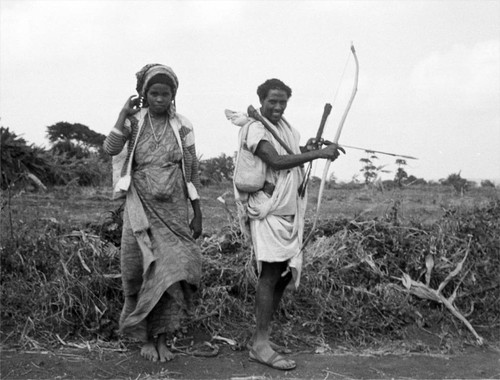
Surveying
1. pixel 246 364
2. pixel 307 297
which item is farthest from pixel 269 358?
pixel 307 297

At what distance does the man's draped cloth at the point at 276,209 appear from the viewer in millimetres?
3641

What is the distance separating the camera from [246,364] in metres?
3.62

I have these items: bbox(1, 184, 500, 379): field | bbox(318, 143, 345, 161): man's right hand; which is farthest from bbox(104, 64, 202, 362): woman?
bbox(318, 143, 345, 161): man's right hand

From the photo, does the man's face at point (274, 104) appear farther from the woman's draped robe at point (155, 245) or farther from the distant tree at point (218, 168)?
the distant tree at point (218, 168)

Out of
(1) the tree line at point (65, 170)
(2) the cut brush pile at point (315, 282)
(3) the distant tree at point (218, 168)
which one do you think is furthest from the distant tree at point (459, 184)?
(2) the cut brush pile at point (315, 282)

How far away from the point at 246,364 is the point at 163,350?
20.6 inches

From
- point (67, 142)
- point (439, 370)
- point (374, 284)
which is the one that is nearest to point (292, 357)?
point (439, 370)

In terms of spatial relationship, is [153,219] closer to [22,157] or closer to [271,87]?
[271,87]

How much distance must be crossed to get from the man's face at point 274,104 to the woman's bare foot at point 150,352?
1628 mm

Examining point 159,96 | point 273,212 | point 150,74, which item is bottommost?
point 273,212

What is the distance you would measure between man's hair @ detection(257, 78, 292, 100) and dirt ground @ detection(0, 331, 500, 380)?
170 centimetres

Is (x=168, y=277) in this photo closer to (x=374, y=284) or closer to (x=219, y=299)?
(x=219, y=299)

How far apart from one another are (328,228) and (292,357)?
1.79m

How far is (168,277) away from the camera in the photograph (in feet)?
11.5
